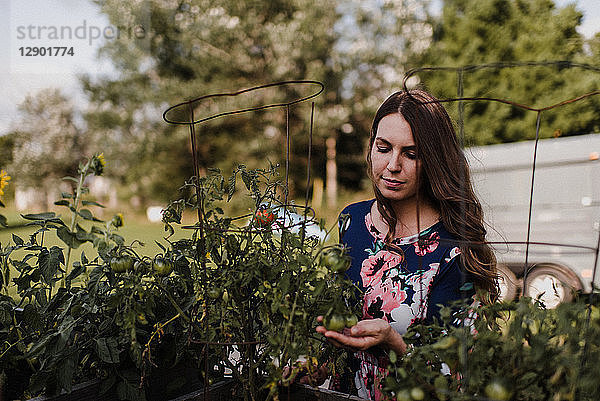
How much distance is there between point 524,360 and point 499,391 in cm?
5

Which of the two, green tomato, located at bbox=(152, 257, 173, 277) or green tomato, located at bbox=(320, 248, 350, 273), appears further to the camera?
green tomato, located at bbox=(152, 257, 173, 277)

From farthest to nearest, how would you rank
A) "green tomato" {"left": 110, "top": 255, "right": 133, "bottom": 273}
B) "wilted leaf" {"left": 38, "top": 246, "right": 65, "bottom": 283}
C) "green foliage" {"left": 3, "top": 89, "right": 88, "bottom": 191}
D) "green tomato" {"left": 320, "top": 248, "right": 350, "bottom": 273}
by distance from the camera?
"green foliage" {"left": 3, "top": 89, "right": 88, "bottom": 191}
"wilted leaf" {"left": 38, "top": 246, "right": 65, "bottom": 283}
"green tomato" {"left": 110, "top": 255, "right": 133, "bottom": 273}
"green tomato" {"left": 320, "top": 248, "right": 350, "bottom": 273}

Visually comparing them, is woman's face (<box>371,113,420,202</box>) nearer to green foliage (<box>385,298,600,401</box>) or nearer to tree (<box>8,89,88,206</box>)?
green foliage (<box>385,298,600,401</box>)

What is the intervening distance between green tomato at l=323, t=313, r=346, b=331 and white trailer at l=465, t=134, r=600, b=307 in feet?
12.6

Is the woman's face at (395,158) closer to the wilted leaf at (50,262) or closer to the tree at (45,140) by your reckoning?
the wilted leaf at (50,262)

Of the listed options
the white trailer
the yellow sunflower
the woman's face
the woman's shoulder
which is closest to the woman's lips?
the woman's face

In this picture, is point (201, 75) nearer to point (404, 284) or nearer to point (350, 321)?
point (404, 284)

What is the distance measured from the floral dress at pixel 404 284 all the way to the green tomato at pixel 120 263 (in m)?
0.45

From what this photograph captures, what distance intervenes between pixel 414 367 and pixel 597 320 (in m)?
0.21

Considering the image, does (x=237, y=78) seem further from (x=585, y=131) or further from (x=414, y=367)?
(x=414, y=367)

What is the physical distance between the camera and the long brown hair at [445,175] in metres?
1.11

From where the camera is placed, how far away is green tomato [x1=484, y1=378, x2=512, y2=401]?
54 centimetres

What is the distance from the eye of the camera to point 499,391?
1.76ft

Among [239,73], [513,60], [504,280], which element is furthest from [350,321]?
[239,73]
